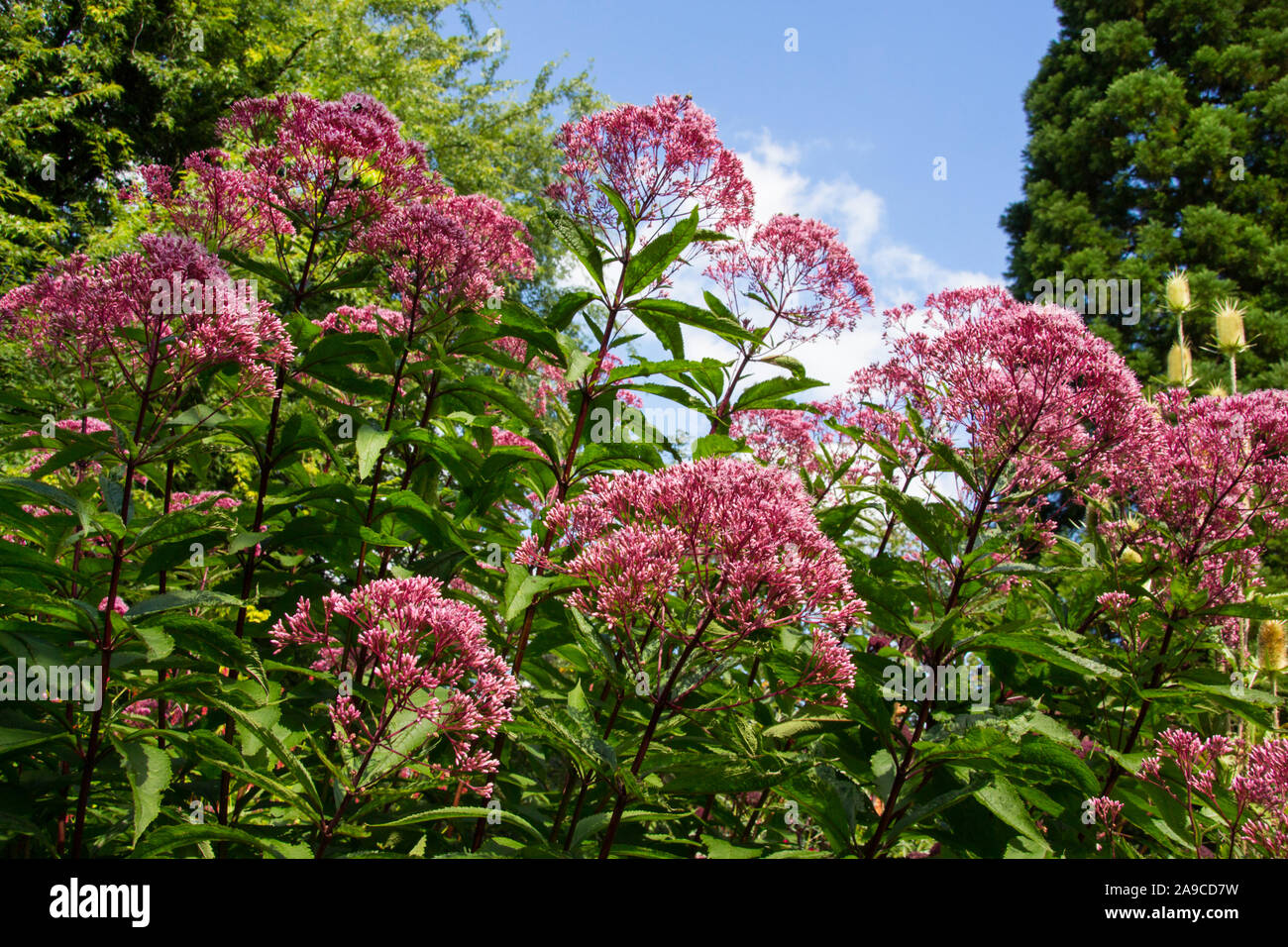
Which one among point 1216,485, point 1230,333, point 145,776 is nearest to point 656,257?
point 145,776

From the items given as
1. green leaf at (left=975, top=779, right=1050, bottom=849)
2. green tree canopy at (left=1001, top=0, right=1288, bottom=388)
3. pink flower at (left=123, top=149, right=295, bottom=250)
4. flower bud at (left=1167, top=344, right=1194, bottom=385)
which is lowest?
green leaf at (left=975, top=779, right=1050, bottom=849)

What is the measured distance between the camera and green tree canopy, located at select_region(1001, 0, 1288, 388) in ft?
66.9

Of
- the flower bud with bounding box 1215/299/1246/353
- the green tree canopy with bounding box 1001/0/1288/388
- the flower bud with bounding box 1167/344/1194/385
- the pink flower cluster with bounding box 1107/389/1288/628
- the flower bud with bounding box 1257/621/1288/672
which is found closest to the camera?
the pink flower cluster with bounding box 1107/389/1288/628

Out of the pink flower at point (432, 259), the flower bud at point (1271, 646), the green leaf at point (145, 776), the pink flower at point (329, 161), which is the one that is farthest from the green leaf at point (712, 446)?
the flower bud at point (1271, 646)

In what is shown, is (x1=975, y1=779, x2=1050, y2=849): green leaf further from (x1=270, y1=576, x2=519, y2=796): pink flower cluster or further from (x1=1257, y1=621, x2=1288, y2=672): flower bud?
(x1=1257, y1=621, x2=1288, y2=672): flower bud

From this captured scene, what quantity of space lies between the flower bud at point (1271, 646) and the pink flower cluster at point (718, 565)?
542 centimetres

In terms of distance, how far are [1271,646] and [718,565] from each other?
236 inches

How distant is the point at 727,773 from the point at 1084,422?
2.11 m

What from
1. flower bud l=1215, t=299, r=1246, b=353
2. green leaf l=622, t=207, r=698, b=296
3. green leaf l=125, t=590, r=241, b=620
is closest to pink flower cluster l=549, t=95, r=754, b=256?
green leaf l=622, t=207, r=698, b=296

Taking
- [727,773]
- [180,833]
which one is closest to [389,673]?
[180,833]

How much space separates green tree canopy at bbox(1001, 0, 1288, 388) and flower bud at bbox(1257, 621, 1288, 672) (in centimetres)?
1519

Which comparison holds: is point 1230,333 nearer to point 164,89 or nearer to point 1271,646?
point 1271,646
